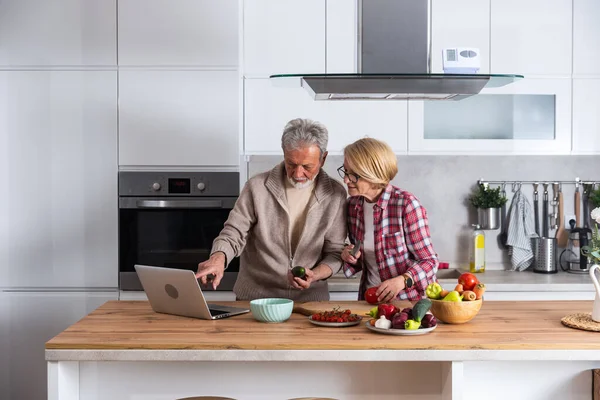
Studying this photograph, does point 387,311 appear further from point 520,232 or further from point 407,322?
point 520,232

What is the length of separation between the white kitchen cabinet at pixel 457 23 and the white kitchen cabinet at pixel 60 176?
68.8 inches

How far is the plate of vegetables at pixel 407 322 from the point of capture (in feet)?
7.50

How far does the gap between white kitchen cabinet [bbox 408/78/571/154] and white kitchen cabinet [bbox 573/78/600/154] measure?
41mm

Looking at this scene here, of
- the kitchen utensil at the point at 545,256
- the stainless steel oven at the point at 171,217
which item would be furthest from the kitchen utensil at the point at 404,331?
the kitchen utensil at the point at 545,256

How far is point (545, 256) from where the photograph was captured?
4129 millimetres

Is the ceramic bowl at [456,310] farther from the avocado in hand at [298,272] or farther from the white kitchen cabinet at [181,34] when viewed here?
the white kitchen cabinet at [181,34]

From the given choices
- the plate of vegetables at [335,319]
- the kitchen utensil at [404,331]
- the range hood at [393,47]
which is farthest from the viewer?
the range hood at [393,47]

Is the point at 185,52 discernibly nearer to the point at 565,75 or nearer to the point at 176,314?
the point at 176,314

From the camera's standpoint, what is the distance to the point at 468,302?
2.41 meters

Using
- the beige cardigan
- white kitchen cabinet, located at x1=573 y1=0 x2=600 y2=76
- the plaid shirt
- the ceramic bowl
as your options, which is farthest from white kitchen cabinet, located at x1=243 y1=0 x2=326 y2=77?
the ceramic bowl

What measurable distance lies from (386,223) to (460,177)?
163cm

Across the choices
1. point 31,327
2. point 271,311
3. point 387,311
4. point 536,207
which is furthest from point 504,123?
point 31,327

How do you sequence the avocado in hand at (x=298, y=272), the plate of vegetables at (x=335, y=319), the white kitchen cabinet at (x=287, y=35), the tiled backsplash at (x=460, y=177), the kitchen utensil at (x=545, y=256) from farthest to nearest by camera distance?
the tiled backsplash at (x=460, y=177)
the kitchen utensil at (x=545, y=256)
the white kitchen cabinet at (x=287, y=35)
the avocado in hand at (x=298, y=272)
the plate of vegetables at (x=335, y=319)

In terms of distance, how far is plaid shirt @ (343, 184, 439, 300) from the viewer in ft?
9.33
